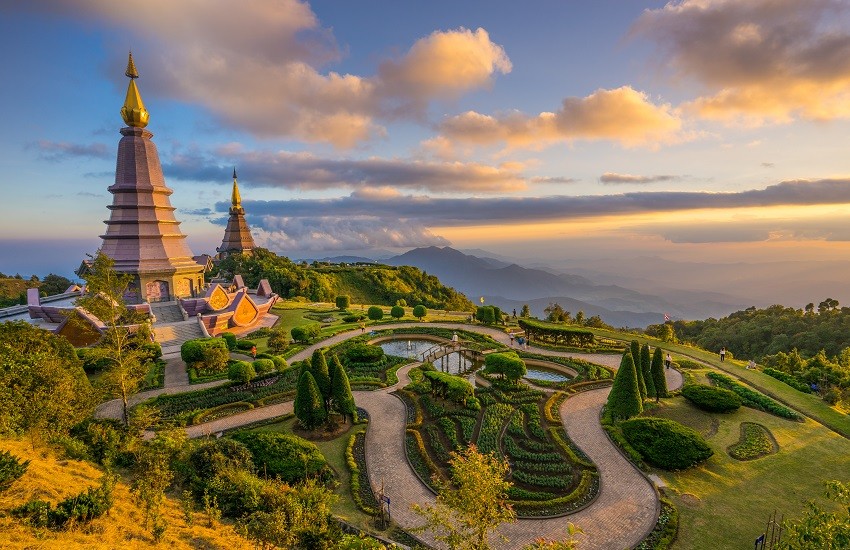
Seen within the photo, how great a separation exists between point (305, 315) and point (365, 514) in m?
42.2

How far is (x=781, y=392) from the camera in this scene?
29062 mm

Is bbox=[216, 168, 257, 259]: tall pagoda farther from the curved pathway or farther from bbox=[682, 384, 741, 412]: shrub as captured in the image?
bbox=[682, 384, 741, 412]: shrub

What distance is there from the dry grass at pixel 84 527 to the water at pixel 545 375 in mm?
25051

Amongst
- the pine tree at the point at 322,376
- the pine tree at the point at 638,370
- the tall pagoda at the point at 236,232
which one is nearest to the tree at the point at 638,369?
the pine tree at the point at 638,370

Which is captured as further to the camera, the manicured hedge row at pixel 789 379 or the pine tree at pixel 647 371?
the manicured hedge row at pixel 789 379

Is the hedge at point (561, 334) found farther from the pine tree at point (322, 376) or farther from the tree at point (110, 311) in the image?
the tree at point (110, 311)

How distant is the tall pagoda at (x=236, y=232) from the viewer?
302 ft

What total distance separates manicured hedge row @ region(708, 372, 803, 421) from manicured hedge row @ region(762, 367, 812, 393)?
4350 millimetres

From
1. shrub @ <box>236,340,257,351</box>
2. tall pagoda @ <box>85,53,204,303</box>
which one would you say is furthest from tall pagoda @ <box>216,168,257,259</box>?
shrub @ <box>236,340,257,351</box>

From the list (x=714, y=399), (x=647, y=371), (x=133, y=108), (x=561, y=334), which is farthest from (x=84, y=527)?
(x=133, y=108)

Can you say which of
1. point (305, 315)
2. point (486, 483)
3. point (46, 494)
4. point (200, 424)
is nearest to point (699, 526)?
point (486, 483)

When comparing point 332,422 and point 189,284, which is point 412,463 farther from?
point 189,284

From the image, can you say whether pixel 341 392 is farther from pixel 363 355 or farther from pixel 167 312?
pixel 167 312

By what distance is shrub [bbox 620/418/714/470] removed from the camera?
19.4 metres
